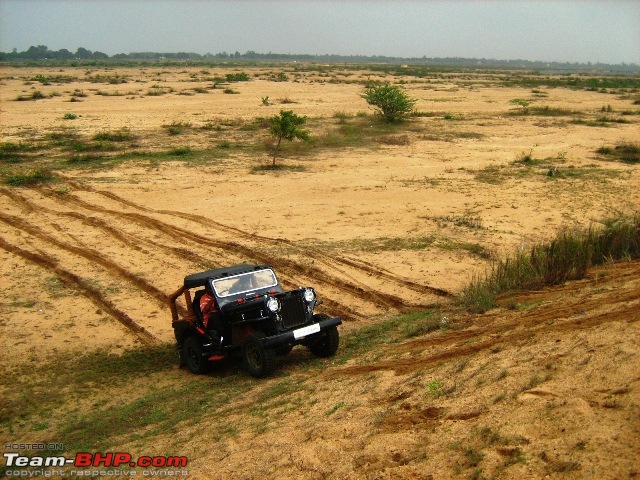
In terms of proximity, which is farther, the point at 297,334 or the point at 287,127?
the point at 287,127

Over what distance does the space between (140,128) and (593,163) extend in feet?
66.9

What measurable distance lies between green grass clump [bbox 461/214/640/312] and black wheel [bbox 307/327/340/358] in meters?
2.15

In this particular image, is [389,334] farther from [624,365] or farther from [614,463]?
[614,463]

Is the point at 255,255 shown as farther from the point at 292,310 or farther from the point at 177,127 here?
the point at 177,127

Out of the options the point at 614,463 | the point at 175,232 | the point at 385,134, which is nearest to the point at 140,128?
Result: the point at 385,134

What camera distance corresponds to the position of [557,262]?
34.8 feet

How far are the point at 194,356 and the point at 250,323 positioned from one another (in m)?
1.05

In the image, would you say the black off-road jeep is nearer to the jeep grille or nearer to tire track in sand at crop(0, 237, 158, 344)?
the jeep grille

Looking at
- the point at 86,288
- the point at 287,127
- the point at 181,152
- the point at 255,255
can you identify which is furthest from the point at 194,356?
the point at 181,152

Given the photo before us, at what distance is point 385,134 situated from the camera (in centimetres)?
3125

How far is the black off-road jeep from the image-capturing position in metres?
8.96

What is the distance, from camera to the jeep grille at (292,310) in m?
9.12

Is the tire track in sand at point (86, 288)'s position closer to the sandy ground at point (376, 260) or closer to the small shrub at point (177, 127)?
the sandy ground at point (376, 260)

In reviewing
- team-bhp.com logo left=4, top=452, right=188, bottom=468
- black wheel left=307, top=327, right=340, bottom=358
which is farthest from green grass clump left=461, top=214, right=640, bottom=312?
team-bhp.com logo left=4, top=452, right=188, bottom=468
